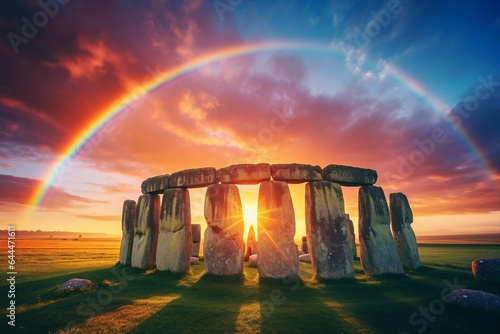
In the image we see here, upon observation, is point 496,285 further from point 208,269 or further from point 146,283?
point 146,283

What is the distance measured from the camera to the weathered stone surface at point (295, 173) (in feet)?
34.8

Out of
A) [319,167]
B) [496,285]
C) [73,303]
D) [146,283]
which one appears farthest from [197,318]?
[496,285]

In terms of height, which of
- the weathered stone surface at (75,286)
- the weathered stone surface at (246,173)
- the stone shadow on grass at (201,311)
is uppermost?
the weathered stone surface at (246,173)

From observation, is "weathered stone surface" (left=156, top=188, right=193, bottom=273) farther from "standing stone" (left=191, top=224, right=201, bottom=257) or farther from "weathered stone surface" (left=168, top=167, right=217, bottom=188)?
"standing stone" (left=191, top=224, right=201, bottom=257)

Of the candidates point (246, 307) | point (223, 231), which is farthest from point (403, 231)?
point (246, 307)

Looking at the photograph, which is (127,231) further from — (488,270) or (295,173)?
(488,270)

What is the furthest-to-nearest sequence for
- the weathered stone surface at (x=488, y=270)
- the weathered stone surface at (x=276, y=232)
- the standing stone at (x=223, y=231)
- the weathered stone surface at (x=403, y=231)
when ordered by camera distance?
the weathered stone surface at (x=403, y=231) < the standing stone at (x=223, y=231) < the weathered stone surface at (x=276, y=232) < the weathered stone surface at (x=488, y=270)

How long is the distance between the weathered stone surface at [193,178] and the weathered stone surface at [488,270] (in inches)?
404

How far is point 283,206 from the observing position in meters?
10.3

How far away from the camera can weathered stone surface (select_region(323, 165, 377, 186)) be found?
1106 centimetres

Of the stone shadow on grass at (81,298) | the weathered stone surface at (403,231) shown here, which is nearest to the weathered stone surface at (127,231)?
the stone shadow on grass at (81,298)

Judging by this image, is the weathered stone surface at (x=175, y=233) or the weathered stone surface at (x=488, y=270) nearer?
the weathered stone surface at (x=488, y=270)

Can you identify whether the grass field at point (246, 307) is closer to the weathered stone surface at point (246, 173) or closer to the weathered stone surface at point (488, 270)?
the weathered stone surface at point (488, 270)

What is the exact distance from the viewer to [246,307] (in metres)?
6.74
